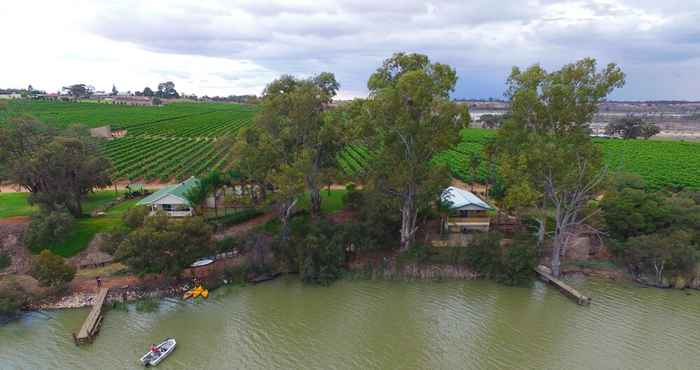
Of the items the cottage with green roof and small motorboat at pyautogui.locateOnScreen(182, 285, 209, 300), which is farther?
the cottage with green roof

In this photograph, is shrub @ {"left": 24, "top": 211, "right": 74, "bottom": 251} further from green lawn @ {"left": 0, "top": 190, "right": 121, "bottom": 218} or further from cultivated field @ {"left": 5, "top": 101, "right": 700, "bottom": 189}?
cultivated field @ {"left": 5, "top": 101, "right": 700, "bottom": 189}

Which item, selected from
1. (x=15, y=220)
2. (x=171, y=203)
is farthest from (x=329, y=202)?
(x=15, y=220)

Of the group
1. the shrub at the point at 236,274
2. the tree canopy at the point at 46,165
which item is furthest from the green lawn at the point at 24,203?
the shrub at the point at 236,274

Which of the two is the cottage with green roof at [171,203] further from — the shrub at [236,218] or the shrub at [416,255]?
the shrub at [416,255]

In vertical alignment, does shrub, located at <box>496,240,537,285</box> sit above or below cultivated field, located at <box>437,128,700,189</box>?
below

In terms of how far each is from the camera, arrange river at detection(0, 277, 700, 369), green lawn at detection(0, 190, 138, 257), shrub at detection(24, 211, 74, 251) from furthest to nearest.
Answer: green lawn at detection(0, 190, 138, 257) → shrub at detection(24, 211, 74, 251) → river at detection(0, 277, 700, 369)

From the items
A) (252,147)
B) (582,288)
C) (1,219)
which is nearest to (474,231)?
(582,288)

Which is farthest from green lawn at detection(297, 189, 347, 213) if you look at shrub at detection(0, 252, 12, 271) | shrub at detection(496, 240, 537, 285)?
shrub at detection(0, 252, 12, 271)
